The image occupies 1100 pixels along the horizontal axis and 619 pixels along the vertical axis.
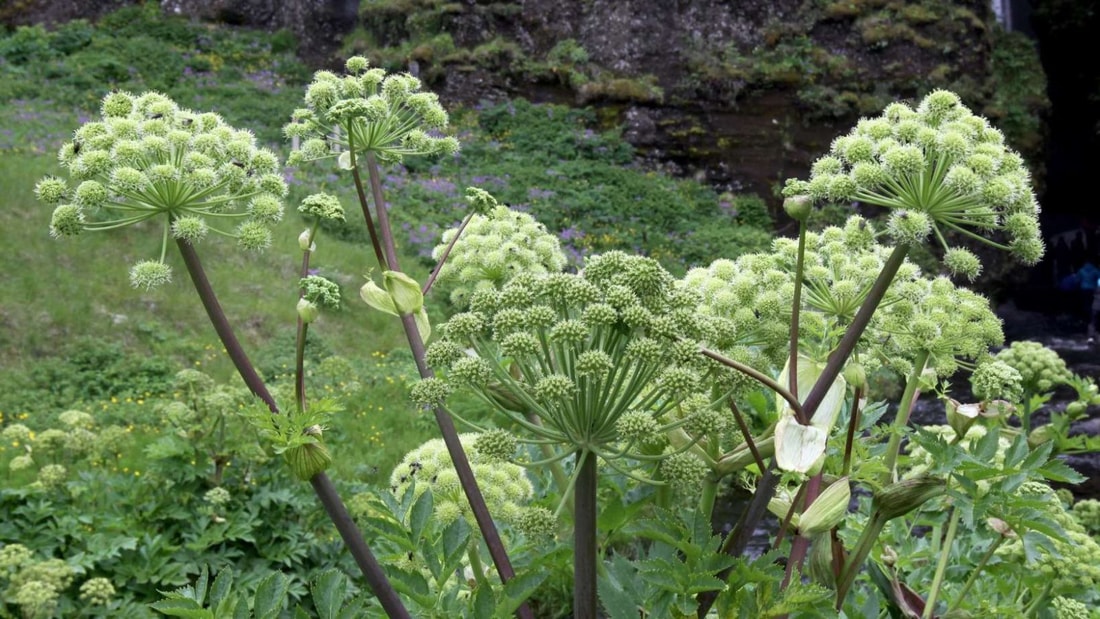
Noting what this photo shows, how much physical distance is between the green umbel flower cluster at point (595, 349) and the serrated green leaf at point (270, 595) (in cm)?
39

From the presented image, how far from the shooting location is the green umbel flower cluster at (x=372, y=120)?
1.68 meters

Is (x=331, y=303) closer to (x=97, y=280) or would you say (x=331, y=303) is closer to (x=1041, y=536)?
(x=1041, y=536)

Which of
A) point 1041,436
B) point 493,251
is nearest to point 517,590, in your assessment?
point 493,251

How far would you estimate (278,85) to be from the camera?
67.9ft

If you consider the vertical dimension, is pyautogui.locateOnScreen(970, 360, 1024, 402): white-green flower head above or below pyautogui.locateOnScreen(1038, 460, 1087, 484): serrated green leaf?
above

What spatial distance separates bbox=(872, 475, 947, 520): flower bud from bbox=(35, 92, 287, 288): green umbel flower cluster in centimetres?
112

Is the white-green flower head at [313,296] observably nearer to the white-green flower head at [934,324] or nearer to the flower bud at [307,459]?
the flower bud at [307,459]

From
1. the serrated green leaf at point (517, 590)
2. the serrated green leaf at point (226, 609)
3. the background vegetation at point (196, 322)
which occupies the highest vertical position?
the serrated green leaf at point (517, 590)

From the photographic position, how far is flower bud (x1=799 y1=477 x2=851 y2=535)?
124 cm

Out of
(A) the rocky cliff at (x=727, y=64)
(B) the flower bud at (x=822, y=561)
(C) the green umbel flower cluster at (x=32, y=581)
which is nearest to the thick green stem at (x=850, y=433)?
(B) the flower bud at (x=822, y=561)

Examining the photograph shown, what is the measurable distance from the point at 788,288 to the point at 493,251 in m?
0.64

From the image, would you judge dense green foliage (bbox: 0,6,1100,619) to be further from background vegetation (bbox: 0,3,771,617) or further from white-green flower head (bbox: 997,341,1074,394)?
background vegetation (bbox: 0,3,771,617)

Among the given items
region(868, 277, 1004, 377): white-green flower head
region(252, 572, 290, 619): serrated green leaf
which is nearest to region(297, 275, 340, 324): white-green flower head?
region(252, 572, 290, 619): serrated green leaf

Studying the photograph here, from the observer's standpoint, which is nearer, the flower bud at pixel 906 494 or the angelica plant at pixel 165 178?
the flower bud at pixel 906 494
